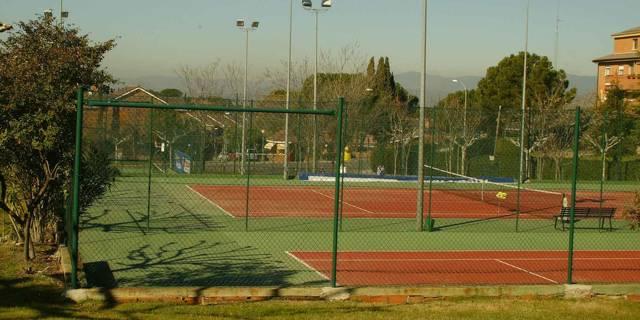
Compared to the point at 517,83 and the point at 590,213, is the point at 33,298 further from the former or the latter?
the point at 517,83

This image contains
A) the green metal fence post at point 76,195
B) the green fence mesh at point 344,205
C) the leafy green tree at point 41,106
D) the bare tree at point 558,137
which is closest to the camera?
the green metal fence post at point 76,195

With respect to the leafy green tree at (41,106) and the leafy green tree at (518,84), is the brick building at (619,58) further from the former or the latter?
the leafy green tree at (41,106)

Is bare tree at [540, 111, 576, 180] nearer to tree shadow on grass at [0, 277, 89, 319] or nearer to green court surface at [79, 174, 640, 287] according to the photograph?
green court surface at [79, 174, 640, 287]

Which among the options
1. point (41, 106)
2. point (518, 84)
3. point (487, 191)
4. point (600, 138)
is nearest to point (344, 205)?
point (487, 191)

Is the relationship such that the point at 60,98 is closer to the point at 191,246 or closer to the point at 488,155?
the point at 191,246

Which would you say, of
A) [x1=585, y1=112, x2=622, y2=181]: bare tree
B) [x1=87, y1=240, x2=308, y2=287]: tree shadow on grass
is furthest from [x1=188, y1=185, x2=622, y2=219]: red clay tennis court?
[x1=87, y1=240, x2=308, y2=287]: tree shadow on grass

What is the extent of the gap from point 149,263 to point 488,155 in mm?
22174

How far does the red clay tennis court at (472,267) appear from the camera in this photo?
12.7 m

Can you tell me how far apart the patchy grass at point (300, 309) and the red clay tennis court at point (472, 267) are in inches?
96.7

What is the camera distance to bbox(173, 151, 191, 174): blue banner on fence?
971 inches

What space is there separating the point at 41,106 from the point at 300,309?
4482 mm

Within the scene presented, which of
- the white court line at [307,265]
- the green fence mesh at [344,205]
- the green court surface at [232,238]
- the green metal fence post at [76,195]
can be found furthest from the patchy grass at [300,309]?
the white court line at [307,265]

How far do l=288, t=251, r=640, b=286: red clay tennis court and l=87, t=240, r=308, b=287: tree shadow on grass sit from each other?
78 cm

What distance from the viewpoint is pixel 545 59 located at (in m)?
60.2
